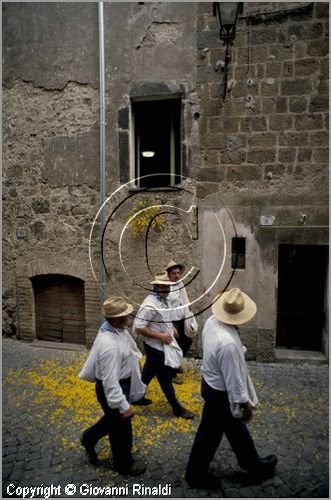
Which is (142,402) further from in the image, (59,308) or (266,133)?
(266,133)

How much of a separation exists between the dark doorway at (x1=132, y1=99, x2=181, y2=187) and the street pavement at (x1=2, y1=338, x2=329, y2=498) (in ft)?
11.7

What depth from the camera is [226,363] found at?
2713mm

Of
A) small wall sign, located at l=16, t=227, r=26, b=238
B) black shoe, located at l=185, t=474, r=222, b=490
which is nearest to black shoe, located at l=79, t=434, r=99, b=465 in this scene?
black shoe, located at l=185, t=474, r=222, b=490

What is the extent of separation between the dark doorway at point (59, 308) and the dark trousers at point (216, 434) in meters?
4.28

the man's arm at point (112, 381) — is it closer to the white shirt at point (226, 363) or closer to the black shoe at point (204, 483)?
the white shirt at point (226, 363)

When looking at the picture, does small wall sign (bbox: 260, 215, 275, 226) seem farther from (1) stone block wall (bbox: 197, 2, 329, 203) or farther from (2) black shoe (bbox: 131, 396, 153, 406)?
(2) black shoe (bbox: 131, 396, 153, 406)

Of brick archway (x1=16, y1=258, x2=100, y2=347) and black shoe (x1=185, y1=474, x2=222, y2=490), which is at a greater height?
brick archway (x1=16, y1=258, x2=100, y2=347)

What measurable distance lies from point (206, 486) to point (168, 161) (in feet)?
16.6

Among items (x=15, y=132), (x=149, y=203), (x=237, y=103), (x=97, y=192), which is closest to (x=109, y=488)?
(x=149, y=203)

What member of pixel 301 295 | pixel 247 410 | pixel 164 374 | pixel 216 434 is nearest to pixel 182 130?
pixel 301 295

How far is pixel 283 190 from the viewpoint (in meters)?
5.57

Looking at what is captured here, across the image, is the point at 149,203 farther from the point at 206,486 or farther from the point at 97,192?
the point at 206,486

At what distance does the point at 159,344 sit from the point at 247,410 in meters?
1.55

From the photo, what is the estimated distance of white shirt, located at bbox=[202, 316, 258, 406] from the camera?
2.69 metres
